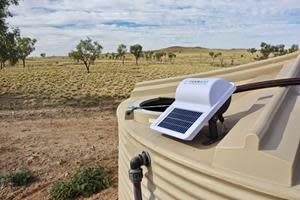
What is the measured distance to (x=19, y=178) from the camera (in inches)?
292

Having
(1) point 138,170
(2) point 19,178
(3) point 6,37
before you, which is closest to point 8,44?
(3) point 6,37

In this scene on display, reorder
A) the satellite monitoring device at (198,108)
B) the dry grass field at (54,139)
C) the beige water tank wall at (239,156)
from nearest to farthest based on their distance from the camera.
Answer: the beige water tank wall at (239,156), the satellite monitoring device at (198,108), the dry grass field at (54,139)

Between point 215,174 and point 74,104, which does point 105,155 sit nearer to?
point 215,174

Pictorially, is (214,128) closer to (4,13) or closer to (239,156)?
(239,156)

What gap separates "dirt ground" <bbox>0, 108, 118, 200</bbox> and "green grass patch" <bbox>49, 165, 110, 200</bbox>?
0.19 metres

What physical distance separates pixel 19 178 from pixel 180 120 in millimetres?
5671

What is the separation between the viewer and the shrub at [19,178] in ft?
24.2

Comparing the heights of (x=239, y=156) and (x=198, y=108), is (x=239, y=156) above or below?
below

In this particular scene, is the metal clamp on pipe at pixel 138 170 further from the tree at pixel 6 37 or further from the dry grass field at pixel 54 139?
the tree at pixel 6 37

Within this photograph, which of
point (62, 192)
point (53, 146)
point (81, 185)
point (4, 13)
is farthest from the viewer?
point (4, 13)

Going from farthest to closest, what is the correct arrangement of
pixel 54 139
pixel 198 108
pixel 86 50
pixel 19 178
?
pixel 86 50 → pixel 54 139 → pixel 19 178 → pixel 198 108

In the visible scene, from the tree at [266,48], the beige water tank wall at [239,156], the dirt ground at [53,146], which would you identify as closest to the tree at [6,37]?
the dirt ground at [53,146]

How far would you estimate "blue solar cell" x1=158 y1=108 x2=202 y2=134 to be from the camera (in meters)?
2.50

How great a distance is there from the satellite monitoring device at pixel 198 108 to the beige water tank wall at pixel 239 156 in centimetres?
10
